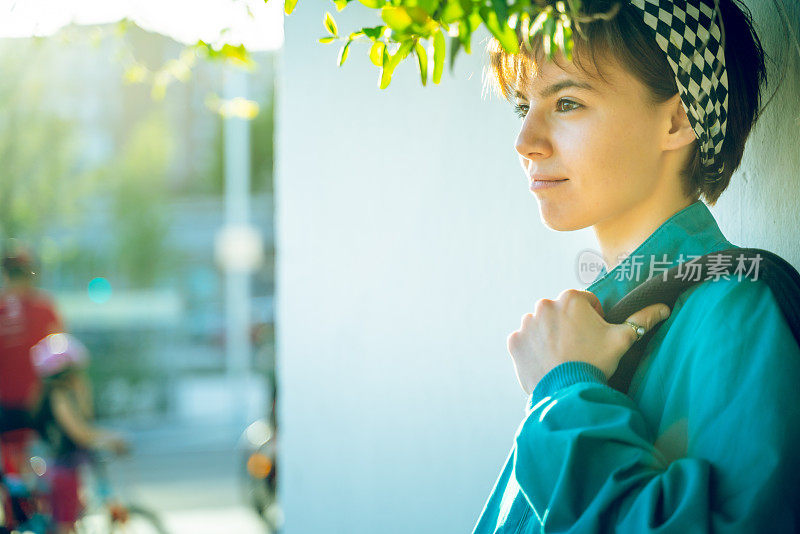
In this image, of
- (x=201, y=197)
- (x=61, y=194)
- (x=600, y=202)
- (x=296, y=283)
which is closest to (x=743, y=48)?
(x=600, y=202)

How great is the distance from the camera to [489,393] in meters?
2.89

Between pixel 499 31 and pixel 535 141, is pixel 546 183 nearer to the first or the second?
pixel 535 141

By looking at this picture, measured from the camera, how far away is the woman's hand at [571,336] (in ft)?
3.78

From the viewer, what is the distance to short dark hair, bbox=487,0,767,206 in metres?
1.24

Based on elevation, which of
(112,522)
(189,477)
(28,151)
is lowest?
(189,477)

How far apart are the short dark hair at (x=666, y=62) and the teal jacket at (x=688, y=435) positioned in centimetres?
31

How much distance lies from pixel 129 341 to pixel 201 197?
7507mm

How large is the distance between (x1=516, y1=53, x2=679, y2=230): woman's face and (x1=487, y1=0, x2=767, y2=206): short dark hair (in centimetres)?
2

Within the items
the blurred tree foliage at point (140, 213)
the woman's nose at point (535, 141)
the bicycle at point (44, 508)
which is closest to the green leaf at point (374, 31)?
the woman's nose at point (535, 141)

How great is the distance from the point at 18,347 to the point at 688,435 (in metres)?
5.76

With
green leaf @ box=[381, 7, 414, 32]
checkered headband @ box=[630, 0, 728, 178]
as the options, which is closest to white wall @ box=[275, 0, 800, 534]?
checkered headband @ box=[630, 0, 728, 178]

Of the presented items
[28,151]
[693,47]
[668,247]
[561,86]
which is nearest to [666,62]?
[693,47]

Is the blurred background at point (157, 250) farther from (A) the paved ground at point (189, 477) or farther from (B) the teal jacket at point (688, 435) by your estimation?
(B) the teal jacket at point (688, 435)

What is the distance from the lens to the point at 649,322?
1.17 metres
